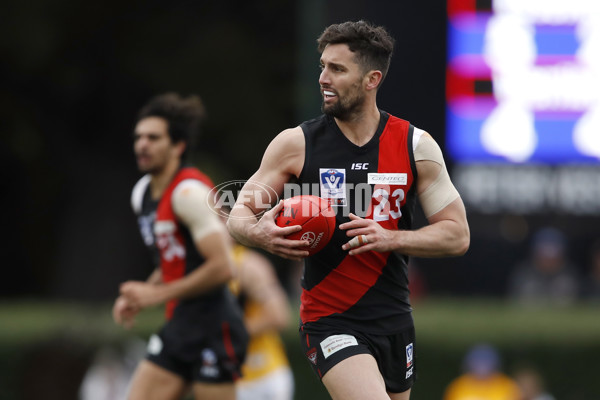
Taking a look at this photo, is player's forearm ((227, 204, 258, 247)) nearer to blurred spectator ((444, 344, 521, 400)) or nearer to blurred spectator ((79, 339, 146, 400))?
blurred spectator ((79, 339, 146, 400))

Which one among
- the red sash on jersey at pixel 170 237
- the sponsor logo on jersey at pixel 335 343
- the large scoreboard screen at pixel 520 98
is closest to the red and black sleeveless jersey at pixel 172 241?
the red sash on jersey at pixel 170 237

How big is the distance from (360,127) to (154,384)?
233 cm

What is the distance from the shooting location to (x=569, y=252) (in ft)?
48.1

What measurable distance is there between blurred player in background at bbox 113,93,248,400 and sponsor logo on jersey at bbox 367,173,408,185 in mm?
1675

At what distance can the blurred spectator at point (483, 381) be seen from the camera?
11227 millimetres

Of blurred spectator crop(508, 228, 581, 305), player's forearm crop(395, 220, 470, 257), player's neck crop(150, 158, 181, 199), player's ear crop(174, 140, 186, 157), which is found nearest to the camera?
player's forearm crop(395, 220, 470, 257)

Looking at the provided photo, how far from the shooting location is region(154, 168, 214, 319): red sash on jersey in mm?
7141

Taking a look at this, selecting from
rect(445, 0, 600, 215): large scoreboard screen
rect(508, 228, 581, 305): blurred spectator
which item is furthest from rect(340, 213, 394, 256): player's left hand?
rect(508, 228, 581, 305): blurred spectator

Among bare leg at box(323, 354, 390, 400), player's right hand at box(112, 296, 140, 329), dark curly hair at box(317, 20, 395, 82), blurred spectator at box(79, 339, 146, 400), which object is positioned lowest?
blurred spectator at box(79, 339, 146, 400)

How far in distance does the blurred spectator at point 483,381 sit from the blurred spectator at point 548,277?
1.52 metres

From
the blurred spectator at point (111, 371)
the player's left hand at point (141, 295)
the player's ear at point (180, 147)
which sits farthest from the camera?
the blurred spectator at point (111, 371)

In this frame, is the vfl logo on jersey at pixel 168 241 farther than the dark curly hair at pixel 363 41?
Yes

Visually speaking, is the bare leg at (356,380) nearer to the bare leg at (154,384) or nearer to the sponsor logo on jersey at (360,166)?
the sponsor logo on jersey at (360,166)

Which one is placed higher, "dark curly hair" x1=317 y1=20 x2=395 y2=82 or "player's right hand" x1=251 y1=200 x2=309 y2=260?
"dark curly hair" x1=317 y1=20 x2=395 y2=82
